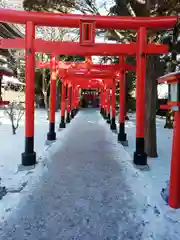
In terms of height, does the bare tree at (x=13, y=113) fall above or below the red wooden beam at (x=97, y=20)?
below

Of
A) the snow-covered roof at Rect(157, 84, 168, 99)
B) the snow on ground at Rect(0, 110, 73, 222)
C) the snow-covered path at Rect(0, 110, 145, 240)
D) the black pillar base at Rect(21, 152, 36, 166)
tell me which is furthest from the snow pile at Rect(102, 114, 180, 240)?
the snow-covered roof at Rect(157, 84, 168, 99)

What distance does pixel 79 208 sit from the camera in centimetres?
397

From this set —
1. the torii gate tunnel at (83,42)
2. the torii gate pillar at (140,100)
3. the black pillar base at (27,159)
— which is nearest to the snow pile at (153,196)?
the torii gate pillar at (140,100)

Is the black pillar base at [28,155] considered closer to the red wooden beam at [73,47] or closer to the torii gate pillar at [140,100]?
the red wooden beam at [73,47]

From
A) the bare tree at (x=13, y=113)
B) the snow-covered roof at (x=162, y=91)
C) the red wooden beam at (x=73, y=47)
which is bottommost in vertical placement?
the bare tree at (x=13, y=113)

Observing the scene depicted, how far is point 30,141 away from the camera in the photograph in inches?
244

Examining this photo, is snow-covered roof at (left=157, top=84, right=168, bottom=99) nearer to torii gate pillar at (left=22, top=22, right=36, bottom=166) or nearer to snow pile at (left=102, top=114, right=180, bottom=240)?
snow pile at (left=102, top=114, right=180, bottom=240)

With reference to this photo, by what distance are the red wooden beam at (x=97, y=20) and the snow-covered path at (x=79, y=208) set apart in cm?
315

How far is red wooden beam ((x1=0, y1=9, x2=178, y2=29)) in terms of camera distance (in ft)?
18.6

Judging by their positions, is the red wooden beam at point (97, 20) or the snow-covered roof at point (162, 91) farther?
the snow-covered roof at point (162, 91)

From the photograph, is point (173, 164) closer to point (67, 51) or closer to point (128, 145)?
point (67, 51)

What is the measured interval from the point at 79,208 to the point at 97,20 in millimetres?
3811

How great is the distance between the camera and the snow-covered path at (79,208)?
3301 millimetres

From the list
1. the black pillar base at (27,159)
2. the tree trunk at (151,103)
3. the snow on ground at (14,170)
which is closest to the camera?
the snow on ground at (14,170)
